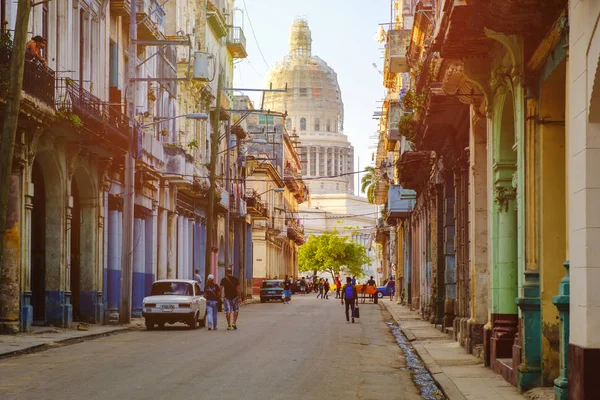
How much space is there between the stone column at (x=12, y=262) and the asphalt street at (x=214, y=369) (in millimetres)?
2011

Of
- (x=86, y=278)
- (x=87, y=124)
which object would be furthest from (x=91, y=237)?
(x=87, y=124)

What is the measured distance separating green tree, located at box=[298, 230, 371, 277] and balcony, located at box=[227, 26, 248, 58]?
302 ft

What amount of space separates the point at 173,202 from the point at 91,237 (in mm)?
14678

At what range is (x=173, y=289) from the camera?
33719 mm

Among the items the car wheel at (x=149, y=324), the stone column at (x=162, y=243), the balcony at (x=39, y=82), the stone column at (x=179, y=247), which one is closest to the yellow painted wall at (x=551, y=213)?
the balcony at (x=39, y=82)

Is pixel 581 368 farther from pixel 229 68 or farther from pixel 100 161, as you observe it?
pixel 229 68

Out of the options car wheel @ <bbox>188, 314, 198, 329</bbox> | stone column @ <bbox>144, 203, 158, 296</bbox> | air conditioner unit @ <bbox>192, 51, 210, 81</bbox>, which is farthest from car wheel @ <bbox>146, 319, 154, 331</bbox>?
air conditioner unit @ <bbox>192, 51, 210, 81</bbox>

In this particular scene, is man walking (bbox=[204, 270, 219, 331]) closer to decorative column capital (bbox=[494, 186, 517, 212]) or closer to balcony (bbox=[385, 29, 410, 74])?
balcony (bbox=[385, 29, 410, 74])

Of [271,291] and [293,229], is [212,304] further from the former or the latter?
[293,229]

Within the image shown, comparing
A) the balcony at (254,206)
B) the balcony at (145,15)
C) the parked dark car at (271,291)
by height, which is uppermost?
the balcony at (145,15)

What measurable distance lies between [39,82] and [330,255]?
132 metres

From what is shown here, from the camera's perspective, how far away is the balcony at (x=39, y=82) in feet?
85.1

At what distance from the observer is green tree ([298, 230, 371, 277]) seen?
157625 mm

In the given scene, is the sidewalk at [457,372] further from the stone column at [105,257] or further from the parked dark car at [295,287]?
the parked dark car at [295,287]
